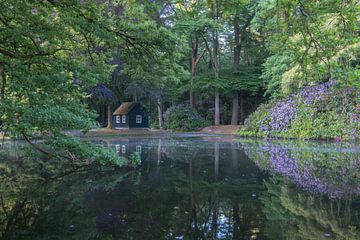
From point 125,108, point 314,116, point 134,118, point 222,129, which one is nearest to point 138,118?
point 134,118

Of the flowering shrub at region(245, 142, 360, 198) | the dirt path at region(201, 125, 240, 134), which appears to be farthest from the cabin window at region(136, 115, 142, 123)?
the flowering shrub at region(245, 142, 360, 198)

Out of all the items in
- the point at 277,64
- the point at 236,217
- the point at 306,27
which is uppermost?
the point at 277,64

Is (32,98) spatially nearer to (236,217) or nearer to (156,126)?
(236,217)

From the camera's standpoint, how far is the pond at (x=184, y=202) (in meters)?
5.10

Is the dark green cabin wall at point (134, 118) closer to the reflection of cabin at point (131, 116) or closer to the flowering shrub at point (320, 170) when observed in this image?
the reflection of cabin at point (131, 116)

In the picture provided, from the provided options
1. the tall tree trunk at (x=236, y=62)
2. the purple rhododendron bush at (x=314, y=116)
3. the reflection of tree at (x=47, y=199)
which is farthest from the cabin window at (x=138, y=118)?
the reflection of tree at (x=47, y=199)

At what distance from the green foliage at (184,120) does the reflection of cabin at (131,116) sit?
260 centimetres

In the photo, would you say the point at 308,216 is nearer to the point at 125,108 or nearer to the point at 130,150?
the point at 130,150

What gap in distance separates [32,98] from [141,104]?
3029 cm

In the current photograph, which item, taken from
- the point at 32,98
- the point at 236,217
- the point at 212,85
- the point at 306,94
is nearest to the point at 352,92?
the point at 306,94

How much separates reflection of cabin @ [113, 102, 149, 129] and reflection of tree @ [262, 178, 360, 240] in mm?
28707

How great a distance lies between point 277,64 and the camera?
89.9 ft

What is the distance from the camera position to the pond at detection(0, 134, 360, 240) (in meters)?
5.10

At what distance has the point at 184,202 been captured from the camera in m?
6.72
